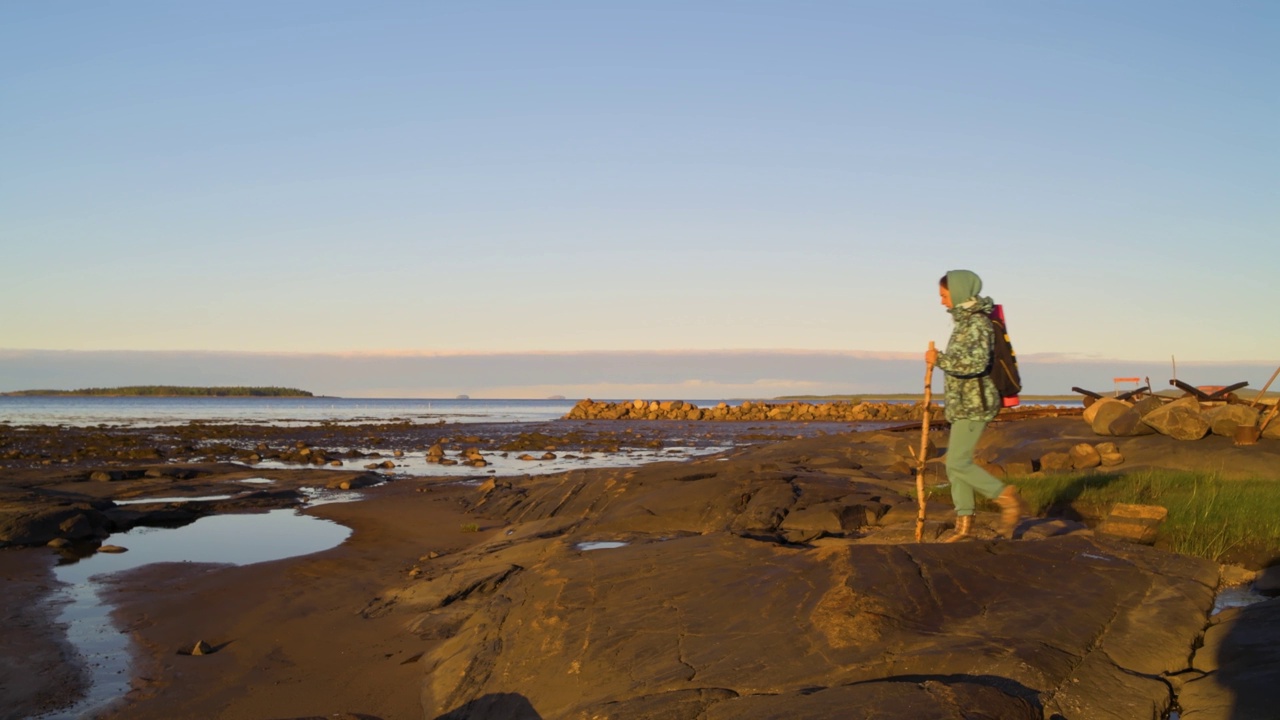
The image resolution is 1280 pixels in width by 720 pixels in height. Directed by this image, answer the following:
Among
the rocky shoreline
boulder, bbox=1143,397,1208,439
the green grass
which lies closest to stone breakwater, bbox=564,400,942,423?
boulder, bbox=1143,397,1208,439

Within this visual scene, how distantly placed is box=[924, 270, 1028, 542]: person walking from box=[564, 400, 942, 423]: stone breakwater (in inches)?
1759

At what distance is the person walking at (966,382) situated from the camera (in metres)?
7.37

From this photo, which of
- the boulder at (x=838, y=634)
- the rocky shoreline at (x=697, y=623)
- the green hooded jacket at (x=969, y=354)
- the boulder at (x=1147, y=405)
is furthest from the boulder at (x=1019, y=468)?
the green hooded jacket at (x=969, y=354)

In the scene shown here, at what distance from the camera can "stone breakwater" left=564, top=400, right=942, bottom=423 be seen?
186ft

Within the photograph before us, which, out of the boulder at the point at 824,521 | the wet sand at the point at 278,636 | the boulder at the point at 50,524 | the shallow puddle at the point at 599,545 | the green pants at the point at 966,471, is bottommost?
the wet sand at the point at 278,636

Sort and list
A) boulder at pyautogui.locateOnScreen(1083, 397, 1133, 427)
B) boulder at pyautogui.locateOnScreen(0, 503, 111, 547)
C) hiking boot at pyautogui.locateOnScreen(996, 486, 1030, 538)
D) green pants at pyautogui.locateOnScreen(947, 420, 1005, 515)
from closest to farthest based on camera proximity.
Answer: green pants at pyautogui.locateOnScreen(947, 420, 1005, 515), hiking boot at pyautogui.locateOnScreen(996, 486, 1030, 538), boulder at pyautogui.locateOnScreen(0, 503, 111, 547), boulder at pyautogui.locateOnScreen(1083, 397, 1133, 427)

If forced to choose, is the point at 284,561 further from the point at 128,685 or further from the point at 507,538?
the point at 128,685

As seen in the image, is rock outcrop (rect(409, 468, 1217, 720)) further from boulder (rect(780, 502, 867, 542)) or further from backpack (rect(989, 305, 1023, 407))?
boulder (rect(780, 502, 867, 542))

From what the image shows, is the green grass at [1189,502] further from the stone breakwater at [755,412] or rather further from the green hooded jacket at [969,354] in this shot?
the stone breakwater at [755,412]

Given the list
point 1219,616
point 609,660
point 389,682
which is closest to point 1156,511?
point 1219,616

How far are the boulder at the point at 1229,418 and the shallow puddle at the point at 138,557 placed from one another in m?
14.3

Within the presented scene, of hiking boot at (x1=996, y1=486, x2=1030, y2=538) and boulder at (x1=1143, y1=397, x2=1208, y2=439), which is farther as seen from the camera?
boulder at (x1=1143, y1=397, x2=1208, y2=439)

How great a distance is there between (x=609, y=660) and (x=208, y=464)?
20.6 meters

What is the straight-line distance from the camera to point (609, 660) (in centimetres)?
541
